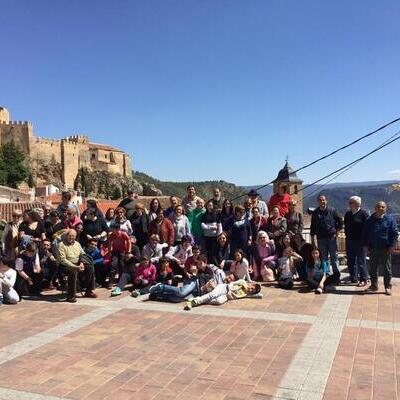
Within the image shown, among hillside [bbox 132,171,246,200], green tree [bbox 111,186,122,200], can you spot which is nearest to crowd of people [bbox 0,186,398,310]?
green tree [bbox 111,186,122,200]

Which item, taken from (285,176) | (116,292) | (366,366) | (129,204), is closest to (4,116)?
(285,176)

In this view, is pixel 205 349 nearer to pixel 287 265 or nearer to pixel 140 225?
pixel 287 265

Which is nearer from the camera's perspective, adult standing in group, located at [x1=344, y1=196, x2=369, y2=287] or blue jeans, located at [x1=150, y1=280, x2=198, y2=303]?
blue jeans, located at [x1=150, y1=280, x2=198, y2=303]

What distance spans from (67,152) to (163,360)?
80.9 m

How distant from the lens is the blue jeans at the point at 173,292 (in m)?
7.93

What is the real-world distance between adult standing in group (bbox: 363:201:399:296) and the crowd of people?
0.02 m

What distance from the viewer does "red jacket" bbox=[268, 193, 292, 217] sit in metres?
10.3

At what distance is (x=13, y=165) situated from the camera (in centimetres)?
6506

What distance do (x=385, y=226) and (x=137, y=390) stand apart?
5.57 m

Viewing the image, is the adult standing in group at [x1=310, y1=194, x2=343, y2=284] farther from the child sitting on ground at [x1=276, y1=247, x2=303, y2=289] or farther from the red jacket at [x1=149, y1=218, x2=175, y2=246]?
the red jacket at [x1=149, y1=218, x2=175, y2=246]

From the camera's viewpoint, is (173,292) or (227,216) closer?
(173,292)

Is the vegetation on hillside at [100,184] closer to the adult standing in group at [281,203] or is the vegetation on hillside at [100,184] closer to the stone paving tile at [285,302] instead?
the adult standing in group at [281,203]

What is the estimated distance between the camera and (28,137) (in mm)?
73750

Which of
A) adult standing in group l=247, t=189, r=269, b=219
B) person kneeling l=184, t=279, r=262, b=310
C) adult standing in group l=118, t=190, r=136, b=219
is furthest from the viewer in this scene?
adult standing in group l=118, t=190, r=136, b=219
